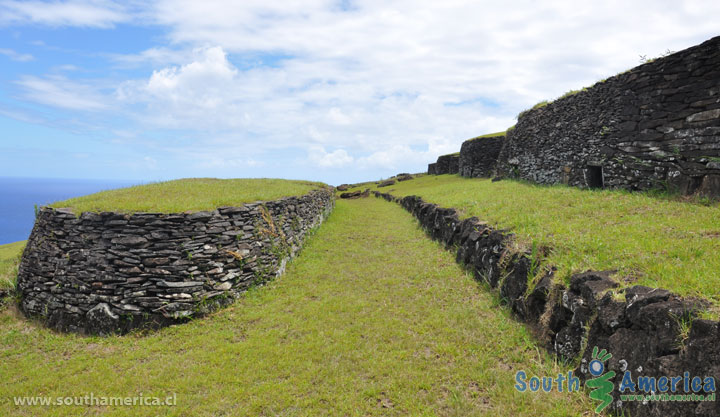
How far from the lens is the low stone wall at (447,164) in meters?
48.5

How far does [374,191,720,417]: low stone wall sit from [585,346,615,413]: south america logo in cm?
7

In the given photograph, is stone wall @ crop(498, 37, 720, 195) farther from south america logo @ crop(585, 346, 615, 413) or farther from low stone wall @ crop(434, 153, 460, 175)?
low stone wall @ crop(434, 153, 460, 175)

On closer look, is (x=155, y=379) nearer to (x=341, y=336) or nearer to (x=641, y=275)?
(x=341, y=336)

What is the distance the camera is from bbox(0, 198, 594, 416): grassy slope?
5.45m

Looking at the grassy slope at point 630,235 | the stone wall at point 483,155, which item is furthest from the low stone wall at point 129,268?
the stone wall at point 483,155

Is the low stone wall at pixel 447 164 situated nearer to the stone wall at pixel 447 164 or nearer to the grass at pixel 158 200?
the stone wall at pixel 447 164

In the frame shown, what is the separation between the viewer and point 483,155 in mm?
35844

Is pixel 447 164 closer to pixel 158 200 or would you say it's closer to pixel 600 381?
pixel 158 200

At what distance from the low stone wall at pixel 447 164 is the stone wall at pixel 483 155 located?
1060 cm

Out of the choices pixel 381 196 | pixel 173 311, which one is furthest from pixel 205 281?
pixel 381 196

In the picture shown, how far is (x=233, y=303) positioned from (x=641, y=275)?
9.22 m

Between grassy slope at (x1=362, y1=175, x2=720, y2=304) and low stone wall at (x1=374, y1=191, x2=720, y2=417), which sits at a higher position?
grassy slope at (x1=362, y1=175, x2=720, y2=304)

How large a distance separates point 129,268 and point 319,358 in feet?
18.0

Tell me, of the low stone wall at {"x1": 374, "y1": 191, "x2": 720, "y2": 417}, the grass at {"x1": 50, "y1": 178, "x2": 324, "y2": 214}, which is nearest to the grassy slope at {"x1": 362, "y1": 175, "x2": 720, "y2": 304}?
the low stone wall at {"x1": 374, "y1": 191, "x2": 720, "y2": 417}
